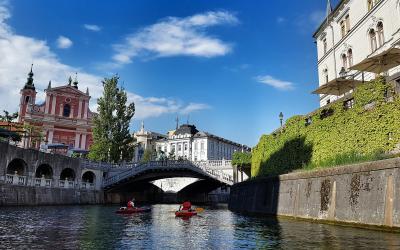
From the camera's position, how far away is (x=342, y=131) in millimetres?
23391

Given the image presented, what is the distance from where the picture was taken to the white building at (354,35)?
31.4 m

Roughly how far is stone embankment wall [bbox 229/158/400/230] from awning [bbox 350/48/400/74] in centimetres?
826

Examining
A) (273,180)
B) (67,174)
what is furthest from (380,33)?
(67,174)

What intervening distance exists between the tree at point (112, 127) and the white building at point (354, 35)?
117 feet

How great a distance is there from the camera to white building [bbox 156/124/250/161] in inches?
5027

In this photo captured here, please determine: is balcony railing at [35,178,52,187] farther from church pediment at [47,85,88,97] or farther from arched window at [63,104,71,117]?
church pediment at [47,85,88,97]

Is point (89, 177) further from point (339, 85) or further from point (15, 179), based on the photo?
point (339, 85)

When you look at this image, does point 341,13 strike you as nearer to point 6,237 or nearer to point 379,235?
point 379,235

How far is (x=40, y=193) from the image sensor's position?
42.7m

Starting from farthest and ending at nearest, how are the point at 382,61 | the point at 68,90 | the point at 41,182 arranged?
the point at 68,90 → the point at 41,182 → the point at 382,61

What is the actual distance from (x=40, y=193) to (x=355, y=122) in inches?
1441

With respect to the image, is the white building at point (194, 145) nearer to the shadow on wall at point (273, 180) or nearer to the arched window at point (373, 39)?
the shadow on wall at point (273, 180)

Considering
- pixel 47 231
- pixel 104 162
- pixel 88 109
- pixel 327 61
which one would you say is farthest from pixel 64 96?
pixel 47 231

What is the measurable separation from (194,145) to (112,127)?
224ft
